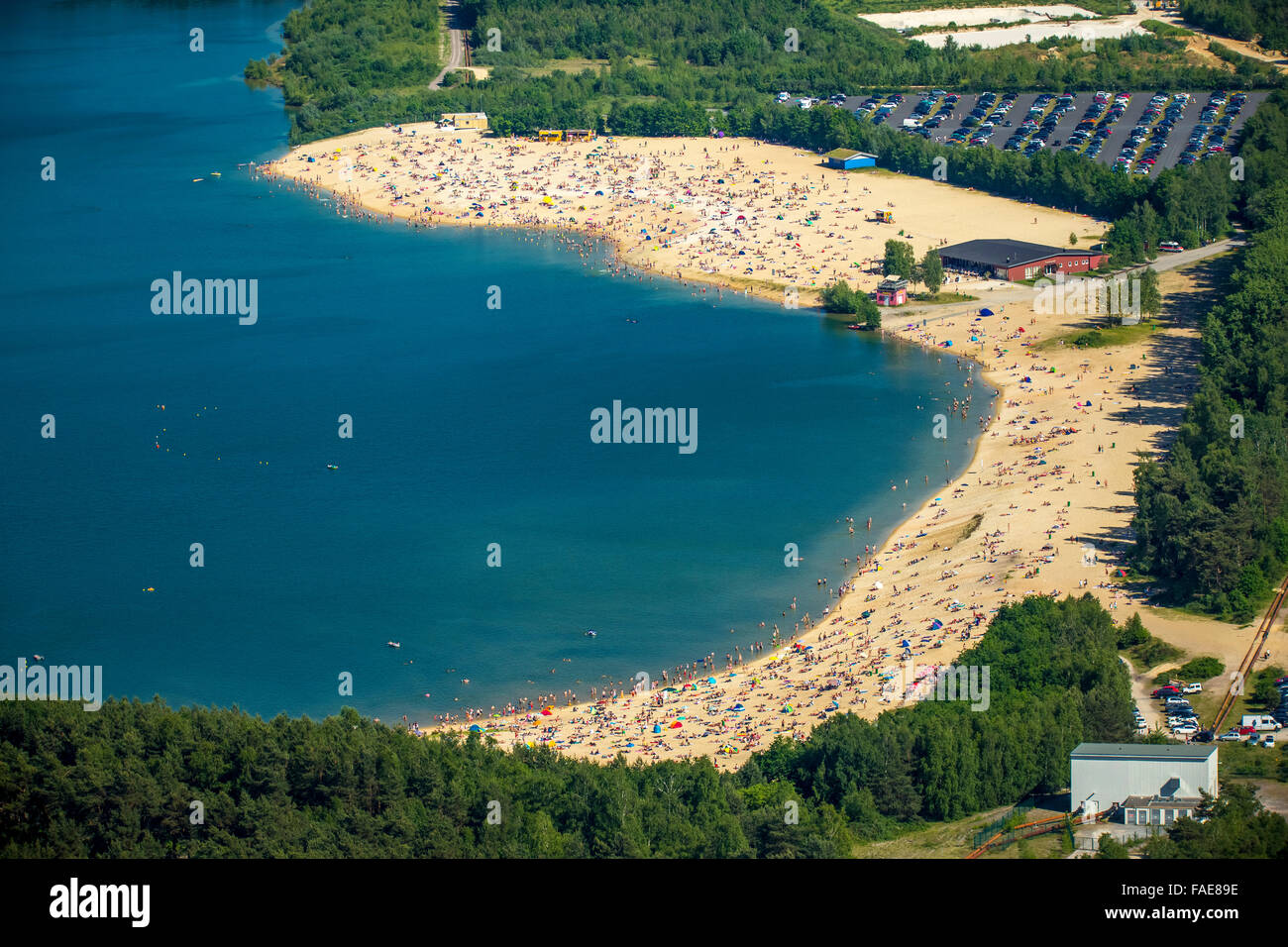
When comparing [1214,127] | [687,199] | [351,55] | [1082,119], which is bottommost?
[687,199]

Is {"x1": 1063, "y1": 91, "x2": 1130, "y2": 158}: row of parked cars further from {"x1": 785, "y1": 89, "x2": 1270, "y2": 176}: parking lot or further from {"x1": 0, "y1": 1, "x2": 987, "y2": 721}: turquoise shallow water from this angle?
{"x1": 0, "y1": 1, "x2": 987, "y2": 721}: turquoise shallow water

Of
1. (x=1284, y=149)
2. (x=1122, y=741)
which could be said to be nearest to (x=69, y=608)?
(x=1122, y=741)

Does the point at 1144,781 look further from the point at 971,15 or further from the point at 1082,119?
the point at 971,15

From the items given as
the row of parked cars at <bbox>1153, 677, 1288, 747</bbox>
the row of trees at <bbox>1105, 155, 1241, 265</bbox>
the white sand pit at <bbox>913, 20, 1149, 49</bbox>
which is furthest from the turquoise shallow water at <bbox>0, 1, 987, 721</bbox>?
the white sand pit at <bbox>913, 20, 1149, 49</bbox>

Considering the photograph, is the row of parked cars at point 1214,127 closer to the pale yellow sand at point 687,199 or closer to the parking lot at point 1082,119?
the parking lot at point 1082,119

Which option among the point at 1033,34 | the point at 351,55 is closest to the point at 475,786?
the point at 351,55
